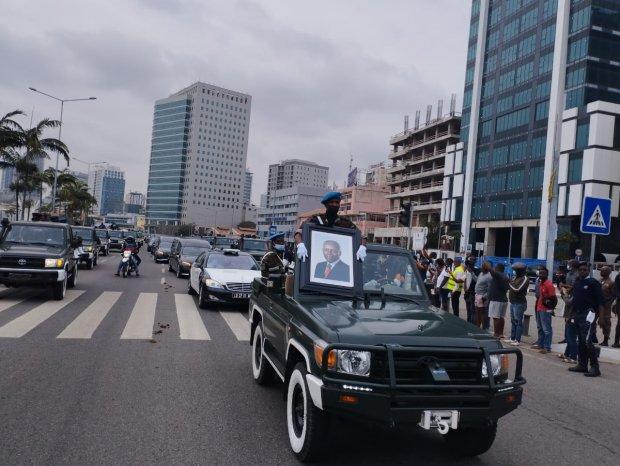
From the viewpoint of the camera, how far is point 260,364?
671cm

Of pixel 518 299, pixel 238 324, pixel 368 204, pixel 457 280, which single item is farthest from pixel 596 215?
pixel 368 204

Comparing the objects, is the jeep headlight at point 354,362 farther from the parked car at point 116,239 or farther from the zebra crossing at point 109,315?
the parked car at point 116,239

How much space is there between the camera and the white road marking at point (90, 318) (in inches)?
372

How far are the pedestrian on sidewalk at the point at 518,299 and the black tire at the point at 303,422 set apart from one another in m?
8.42

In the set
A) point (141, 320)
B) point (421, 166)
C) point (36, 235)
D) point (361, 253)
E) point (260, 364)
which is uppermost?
point (421, 166)

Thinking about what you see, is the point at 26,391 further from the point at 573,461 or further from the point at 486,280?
the point at 486,280

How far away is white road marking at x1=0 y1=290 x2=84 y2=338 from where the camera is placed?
30.3 ft

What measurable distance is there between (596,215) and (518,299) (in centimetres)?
233

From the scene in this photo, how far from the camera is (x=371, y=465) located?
14.6ft

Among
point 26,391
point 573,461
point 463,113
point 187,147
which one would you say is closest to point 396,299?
point 573,461

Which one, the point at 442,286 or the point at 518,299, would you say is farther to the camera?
the point at 442,286

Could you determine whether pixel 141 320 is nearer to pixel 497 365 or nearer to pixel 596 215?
pixel 497 365

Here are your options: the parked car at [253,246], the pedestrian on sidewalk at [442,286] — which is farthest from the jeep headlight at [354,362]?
the parked car at [253,246]

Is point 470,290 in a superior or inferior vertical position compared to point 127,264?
superior
